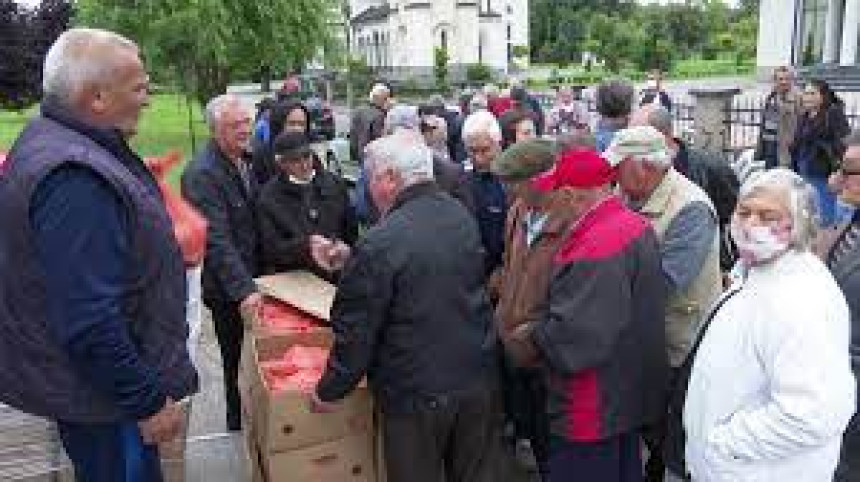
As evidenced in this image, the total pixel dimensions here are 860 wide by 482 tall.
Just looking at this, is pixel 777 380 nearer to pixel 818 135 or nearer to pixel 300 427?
pixel 300 427

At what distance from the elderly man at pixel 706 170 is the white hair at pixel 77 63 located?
10.9 ft

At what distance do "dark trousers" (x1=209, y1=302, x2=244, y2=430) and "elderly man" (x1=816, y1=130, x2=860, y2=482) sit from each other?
280cm

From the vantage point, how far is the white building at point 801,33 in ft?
96.8

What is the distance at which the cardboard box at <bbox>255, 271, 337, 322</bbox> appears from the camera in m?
3.98

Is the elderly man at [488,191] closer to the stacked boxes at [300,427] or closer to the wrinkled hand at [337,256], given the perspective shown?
the wrinkled hand at [337,256]

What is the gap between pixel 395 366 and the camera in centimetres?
333

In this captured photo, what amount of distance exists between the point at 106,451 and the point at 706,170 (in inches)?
155

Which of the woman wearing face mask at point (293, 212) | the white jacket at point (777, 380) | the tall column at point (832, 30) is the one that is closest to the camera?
the white jacket at point (777, 380)

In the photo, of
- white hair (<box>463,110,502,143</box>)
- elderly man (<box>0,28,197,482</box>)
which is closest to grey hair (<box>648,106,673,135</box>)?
white hair (<box>463,110,502,143</box>)

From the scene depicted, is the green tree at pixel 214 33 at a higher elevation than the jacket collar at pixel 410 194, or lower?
higher

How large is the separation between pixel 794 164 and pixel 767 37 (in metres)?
26.0

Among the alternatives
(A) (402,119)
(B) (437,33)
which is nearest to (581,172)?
(A) (402,119)

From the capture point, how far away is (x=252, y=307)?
4090mm

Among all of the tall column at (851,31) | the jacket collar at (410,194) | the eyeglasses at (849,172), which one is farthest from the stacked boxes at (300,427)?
the tall column at (851,31)
